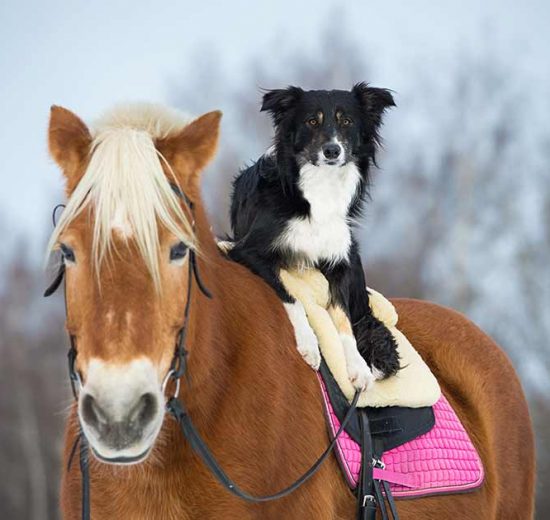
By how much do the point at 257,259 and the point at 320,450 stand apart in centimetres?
95

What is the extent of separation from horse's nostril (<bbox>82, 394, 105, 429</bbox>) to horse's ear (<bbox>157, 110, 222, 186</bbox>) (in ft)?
3.21

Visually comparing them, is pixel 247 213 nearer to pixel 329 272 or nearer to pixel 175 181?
pixel 329 272

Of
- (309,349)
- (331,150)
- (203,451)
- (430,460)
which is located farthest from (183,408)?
(331,150)

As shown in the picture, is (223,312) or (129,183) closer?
(129,183)

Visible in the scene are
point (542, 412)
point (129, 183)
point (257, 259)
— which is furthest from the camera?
point (542, 412)

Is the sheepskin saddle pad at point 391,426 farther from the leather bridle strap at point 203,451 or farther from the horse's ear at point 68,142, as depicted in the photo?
the horse's ear at point 68,142

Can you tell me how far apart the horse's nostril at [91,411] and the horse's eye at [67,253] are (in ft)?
1.75

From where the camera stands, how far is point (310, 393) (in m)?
4.09

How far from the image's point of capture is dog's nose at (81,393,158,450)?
3.03 metres

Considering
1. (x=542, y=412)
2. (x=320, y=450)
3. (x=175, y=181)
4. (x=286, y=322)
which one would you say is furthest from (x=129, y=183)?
(x=542, y=412)

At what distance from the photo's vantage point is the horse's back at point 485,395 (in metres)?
5.25

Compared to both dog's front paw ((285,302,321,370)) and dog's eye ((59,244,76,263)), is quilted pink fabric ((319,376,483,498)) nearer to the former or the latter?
dog's front paw ((285,302,321,370))

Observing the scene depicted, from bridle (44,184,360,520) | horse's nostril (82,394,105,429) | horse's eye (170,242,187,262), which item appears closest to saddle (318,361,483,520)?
bridle (44,184,360,520)

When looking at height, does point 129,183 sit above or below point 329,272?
above
